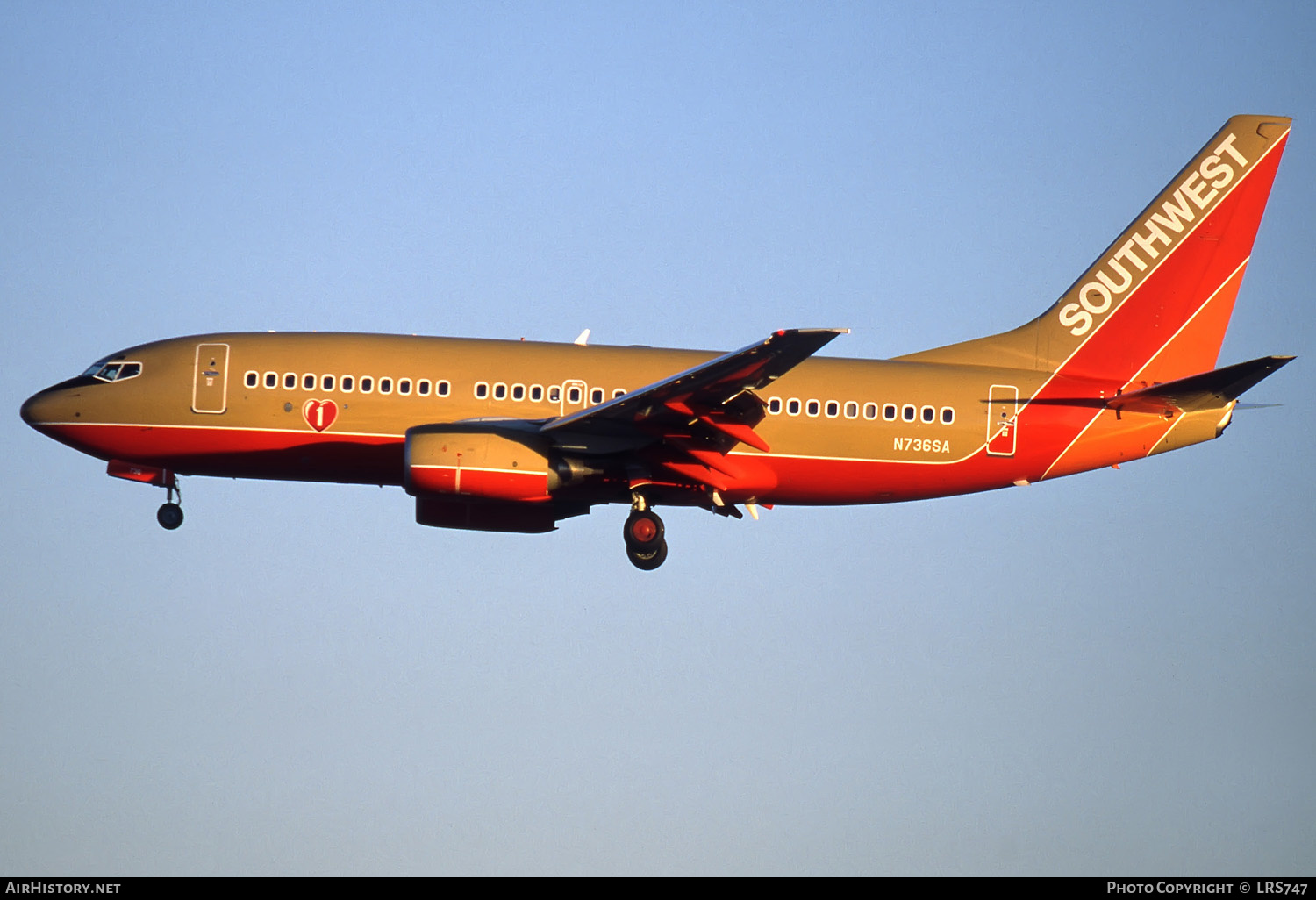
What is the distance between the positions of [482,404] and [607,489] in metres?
3.20

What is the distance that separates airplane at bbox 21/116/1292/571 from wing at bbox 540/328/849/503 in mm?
74

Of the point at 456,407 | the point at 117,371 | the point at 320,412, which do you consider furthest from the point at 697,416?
the point at 117,371

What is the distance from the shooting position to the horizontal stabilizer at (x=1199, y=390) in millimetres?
33312

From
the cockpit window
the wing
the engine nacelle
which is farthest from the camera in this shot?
the cockpit window

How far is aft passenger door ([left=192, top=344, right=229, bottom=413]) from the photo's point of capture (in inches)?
1428

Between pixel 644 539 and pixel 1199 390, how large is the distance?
11.8 m

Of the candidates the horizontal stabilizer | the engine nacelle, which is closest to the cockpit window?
the engine nacelle

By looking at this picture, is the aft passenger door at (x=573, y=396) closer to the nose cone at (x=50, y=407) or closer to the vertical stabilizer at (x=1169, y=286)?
the vertical stabilizer at (x=1169, y=286)

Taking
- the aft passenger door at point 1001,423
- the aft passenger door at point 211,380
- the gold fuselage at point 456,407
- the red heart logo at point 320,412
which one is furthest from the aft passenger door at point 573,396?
the aft passenger door at point 1001,423

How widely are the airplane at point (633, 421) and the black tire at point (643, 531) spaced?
40mm

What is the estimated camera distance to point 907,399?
36.3 metres

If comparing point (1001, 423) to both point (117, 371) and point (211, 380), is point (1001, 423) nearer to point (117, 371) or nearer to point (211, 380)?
point (211, 380)

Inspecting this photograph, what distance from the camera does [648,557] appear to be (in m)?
35.5

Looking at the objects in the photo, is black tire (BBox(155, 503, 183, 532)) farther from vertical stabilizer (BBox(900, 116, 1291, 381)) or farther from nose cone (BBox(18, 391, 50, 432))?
vertical stabilizer (BBox(900, 116, 1291, 381))
